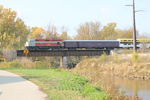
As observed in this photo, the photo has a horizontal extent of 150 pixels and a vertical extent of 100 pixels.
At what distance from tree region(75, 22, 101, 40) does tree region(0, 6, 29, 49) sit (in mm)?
17772

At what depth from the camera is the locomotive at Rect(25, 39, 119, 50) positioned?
63.7 m

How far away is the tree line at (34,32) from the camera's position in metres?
68.0

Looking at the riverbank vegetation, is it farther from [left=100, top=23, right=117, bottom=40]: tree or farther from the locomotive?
[left=100, top=23, right=117, bottom=40]: tree

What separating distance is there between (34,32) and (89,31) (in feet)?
50.5

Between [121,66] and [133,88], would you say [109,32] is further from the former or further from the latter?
[133,88]

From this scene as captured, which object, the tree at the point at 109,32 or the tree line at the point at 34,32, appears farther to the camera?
the tree at the point at 109,32

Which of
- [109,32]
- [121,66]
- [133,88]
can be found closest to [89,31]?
[109,32]

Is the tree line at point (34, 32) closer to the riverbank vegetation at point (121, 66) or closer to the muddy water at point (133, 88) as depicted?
the riverbank vegetation at point (121, 66)

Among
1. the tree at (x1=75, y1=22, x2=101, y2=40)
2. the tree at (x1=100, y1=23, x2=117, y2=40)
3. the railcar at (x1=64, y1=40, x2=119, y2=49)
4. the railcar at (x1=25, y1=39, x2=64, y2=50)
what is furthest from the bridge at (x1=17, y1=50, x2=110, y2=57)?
the tree at (x1=100, y1=23, x2=117, y2=40)

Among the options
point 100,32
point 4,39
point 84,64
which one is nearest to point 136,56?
point 84,64

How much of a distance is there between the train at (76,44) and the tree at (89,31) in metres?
16.2

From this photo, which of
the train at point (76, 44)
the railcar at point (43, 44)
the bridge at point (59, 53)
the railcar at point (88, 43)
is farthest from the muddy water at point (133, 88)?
the railcar at point (88, 43)

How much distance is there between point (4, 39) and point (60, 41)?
39.0 feet

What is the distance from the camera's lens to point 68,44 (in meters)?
66.2
